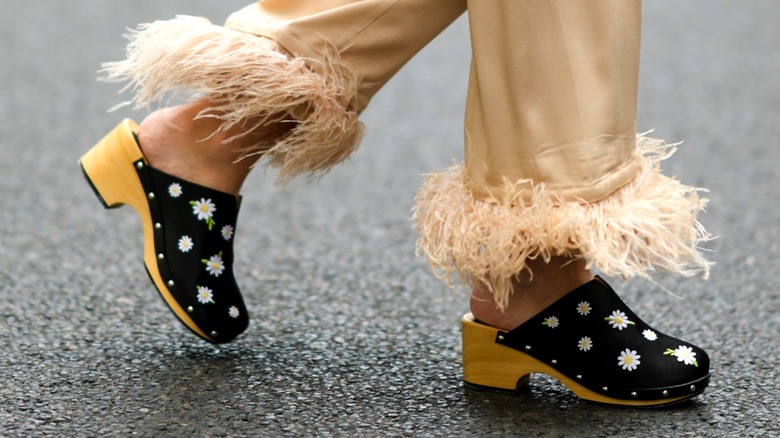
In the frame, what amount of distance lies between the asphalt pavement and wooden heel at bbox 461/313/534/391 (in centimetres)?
2

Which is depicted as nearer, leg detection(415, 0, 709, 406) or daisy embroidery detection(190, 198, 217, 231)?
leg detection(415, 0, 709, 406)

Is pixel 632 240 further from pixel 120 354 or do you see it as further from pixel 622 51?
pixel 120 354

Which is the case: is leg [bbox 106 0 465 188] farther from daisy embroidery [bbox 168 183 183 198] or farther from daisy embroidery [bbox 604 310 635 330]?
daisy embroidery [bbox 604 310 635 330]

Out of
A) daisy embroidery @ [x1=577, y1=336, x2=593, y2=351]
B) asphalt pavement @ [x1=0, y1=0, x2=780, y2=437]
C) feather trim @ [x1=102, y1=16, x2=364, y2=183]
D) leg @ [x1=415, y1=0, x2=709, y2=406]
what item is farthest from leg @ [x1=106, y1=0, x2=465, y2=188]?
daisy embroidery @ [x1=577, y1=336, x2=593, y2=351]

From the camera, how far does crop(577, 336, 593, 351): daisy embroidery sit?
1253mm

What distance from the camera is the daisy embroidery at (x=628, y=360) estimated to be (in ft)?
4.06

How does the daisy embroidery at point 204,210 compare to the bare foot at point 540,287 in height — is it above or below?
above

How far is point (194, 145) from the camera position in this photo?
1.35 metres

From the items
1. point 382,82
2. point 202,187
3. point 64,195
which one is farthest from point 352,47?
point 64,195

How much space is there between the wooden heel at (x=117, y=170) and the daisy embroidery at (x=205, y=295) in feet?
0.44

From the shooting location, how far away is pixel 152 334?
4.78ft

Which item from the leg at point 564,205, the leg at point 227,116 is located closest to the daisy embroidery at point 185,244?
the leg at point 227,116

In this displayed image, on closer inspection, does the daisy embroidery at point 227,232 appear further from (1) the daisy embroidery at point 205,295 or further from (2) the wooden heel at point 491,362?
(2) the wooden heel at point 491,362

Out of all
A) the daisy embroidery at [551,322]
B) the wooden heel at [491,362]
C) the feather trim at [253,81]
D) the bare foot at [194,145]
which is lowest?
the wooden heel at [491,362]
